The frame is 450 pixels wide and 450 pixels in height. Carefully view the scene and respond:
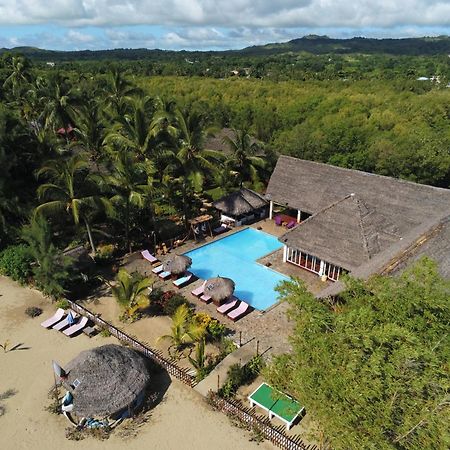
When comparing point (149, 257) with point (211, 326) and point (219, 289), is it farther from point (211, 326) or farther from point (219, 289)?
point (211, 326)

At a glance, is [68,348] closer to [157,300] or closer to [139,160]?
[157,300]

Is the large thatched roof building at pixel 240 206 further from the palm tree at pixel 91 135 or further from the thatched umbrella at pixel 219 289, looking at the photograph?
the palm tree at pixel 91 135

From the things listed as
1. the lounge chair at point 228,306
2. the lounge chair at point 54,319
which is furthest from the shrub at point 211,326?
the lounge chair at point 54,319

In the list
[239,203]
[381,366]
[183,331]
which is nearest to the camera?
[381,366]

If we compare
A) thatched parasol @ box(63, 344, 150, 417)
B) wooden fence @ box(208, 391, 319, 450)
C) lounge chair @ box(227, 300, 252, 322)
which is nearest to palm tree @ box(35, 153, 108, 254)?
thatched parasol @ box(63, 344, 150, 417)

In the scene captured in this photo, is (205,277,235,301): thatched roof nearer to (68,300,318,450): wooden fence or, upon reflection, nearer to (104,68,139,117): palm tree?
(68,300,318,450): wooden fence

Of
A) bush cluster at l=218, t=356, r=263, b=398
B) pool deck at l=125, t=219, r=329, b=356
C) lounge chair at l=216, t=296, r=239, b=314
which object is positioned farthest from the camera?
lounge chair at l=216, t=296, r=239, b=314

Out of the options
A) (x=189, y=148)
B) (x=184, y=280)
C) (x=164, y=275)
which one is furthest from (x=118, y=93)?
(x=184, y=280)
